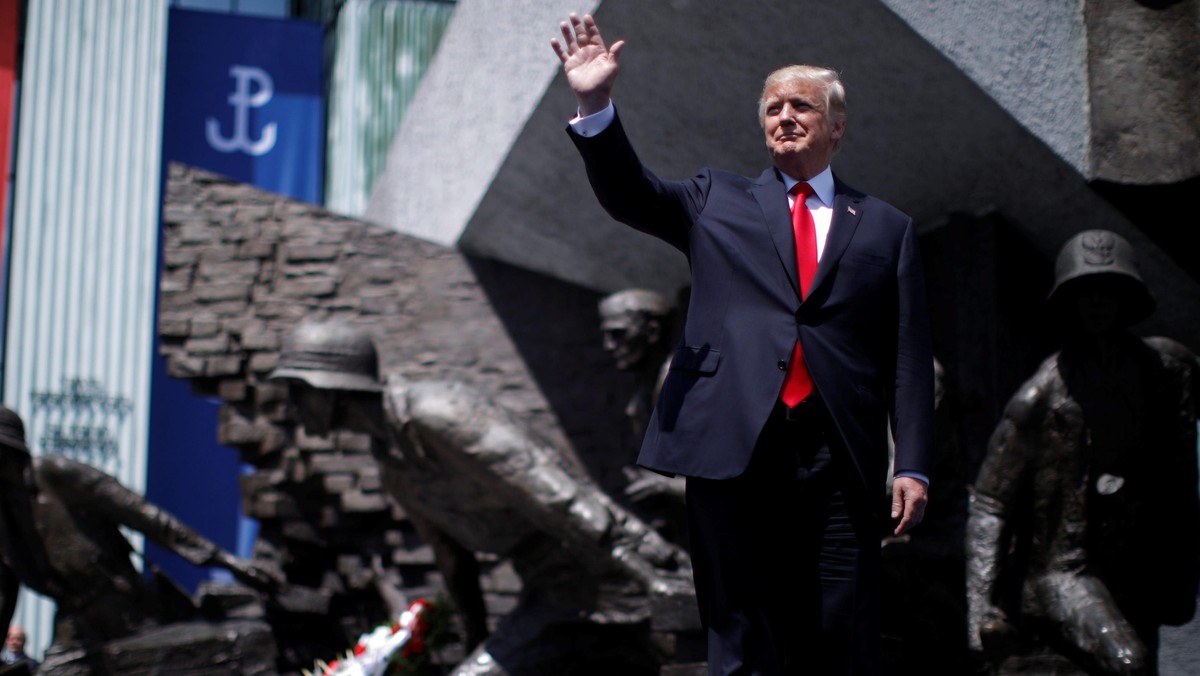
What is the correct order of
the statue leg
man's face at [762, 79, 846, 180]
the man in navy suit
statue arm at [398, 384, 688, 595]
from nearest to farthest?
the man in navy suit, man's face at [762, 79, 846, 180], the statue leg, statue arm at [398, 384, 688, 595]

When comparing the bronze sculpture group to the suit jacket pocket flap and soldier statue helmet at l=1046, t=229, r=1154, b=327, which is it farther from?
the suit jacket pocket flap

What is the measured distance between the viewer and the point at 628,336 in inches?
274

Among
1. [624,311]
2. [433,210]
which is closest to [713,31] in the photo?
[624,311]

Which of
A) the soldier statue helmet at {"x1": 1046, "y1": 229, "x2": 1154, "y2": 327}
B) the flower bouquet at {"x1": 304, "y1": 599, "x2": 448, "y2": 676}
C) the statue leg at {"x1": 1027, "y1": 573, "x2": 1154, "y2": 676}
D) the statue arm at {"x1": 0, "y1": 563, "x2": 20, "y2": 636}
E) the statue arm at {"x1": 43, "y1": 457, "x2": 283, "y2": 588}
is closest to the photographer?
the statue leg at {"x1": 1027, "y1": 573, "x2": 1154, "y2": 676}

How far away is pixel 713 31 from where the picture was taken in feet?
19.6

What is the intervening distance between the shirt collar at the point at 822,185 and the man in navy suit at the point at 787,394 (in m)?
0.02

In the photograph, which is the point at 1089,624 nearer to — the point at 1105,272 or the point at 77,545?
the point at 1105,272

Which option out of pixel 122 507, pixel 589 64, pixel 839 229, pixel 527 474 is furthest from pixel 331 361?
pixel 839 229

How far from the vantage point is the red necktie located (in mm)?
2648

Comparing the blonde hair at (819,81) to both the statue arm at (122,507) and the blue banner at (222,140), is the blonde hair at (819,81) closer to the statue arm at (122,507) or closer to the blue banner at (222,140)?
the statue arm at (122,507)

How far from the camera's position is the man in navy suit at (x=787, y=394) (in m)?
2.62

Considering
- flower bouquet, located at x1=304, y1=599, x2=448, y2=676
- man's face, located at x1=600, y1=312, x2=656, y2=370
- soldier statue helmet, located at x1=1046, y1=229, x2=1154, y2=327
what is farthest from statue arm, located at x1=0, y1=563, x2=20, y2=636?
soldier statue helmet, located at x1=1046, y1=229, x2=1154, y2=327

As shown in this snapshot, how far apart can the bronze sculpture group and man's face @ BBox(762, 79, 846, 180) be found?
1.70 m

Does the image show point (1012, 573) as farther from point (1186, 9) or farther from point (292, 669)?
point (292, 669)
